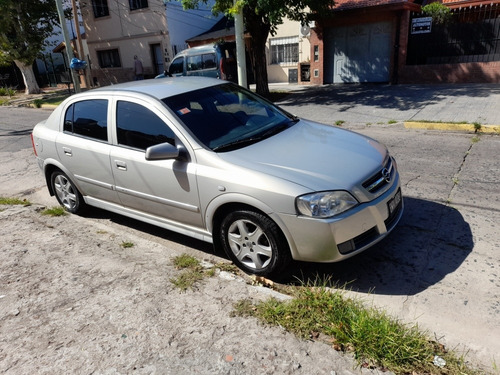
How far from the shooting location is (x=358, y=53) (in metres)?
16.0

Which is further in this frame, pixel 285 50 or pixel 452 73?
pixel 285 50

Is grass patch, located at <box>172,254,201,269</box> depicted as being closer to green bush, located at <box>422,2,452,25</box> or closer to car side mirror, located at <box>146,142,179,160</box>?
car side mirror, located at <box>146,142,179,160</box>

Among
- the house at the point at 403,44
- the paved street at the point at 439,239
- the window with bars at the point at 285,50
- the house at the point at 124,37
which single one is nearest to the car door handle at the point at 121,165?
the paved street at the point at 439,239

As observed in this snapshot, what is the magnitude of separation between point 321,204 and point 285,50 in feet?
Answer: 58.3

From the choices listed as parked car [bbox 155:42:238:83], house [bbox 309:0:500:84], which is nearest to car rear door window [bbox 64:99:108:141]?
parked car [bbox 155:42:238:83]

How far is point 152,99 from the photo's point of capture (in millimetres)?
4008

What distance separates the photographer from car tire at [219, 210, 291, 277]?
326 centimetres

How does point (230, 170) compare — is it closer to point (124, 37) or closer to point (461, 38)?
point (461, 38)

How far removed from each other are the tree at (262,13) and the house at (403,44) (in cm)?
193

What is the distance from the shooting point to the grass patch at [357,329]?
2.44 meters

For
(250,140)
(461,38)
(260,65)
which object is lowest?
(250,140)

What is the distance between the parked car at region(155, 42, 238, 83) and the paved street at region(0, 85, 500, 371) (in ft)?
19.8

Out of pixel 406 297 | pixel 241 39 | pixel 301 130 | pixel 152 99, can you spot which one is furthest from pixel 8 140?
pixel 406 297

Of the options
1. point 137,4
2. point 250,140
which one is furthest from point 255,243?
point 137,4
